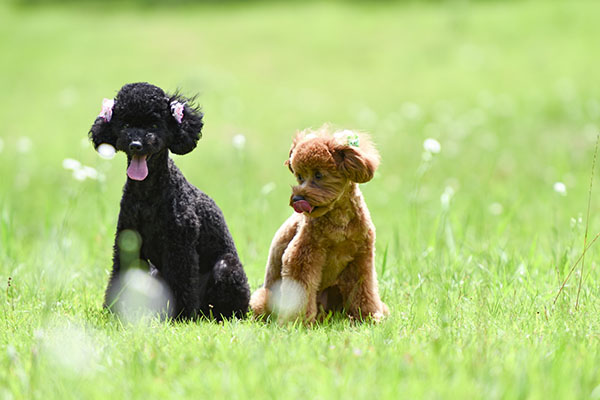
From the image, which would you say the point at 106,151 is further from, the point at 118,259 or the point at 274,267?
the point at 274,267

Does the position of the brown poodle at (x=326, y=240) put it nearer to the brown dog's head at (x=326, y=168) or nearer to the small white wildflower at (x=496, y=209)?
the brown dog's head at (x=326, y=168)

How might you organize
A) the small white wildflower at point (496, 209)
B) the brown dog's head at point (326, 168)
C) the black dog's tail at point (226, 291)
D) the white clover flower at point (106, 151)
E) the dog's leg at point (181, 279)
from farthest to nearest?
the small white wildflower at point (496, 209) → the black dog's tail at point (226, 291) → the dog's leg at point (181, 279) → the brown dog's head at point (326, 168) → the white clover flower at point (106, 151)

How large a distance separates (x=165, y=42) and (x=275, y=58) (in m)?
3.64

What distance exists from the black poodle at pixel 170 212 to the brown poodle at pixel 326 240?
27 cm

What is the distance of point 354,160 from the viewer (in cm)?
358

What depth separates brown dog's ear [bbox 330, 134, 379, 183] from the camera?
358cm

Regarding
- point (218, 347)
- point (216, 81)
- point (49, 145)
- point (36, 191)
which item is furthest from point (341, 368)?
point (216, 81)

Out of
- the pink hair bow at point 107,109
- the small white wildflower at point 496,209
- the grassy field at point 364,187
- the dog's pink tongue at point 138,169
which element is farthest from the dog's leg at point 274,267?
the small white wildflower at point 496,209

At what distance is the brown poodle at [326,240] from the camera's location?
11.8 ft

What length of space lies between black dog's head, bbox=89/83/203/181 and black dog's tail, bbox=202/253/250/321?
0.75 meters

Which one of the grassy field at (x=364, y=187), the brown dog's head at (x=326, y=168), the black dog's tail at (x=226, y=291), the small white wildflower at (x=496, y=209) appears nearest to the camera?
the grassy field at (x=364, y=187)

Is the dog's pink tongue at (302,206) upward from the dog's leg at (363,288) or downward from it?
upward

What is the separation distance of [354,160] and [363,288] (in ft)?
2.67

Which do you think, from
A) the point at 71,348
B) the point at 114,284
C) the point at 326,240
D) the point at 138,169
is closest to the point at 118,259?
the point at 114,284
